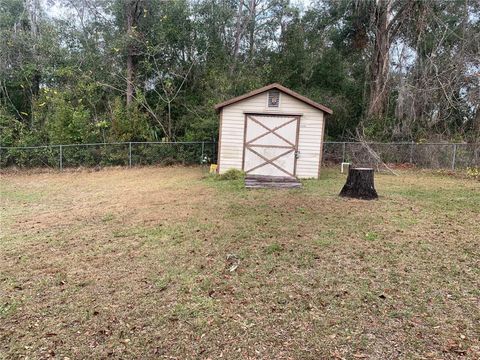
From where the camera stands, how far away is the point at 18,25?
50.2 feet

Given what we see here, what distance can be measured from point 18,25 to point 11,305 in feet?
56.6

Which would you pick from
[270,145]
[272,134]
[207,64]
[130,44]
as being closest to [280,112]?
[272,134]

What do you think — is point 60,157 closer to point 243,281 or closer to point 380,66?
point 243,281

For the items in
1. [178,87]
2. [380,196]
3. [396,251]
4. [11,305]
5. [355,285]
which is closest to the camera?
[11,305]

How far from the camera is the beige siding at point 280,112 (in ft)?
32.7

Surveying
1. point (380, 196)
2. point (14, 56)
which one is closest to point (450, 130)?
point (380, 196)

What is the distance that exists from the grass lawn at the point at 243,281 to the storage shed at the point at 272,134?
3852 millimetres

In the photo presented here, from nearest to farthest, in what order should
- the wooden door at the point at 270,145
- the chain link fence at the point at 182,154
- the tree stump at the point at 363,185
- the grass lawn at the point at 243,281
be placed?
the grass lawn at the point at 243,281
the tree stump at the point at 363,185
the wooden door at the point at 270,145
the chain link fence at the point at 182,154

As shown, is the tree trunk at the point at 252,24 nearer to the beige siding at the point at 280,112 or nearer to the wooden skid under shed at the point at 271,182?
the beige siding at the point at 280,112

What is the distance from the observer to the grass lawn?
7.88ft

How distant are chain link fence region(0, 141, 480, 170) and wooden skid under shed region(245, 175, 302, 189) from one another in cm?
439

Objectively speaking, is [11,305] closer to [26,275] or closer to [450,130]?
[26,275]

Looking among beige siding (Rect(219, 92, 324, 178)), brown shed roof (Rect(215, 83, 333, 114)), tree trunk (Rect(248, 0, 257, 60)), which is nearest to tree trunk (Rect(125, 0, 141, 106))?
tree trunk (Rect(248, 0, 257, 60))

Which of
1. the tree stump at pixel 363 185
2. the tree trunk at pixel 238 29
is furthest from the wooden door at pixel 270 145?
the tree trunk at pixel 238 29
